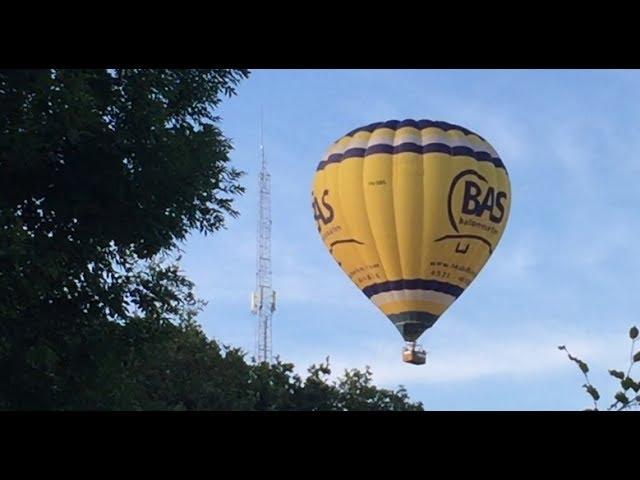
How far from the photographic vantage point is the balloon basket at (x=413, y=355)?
3912 cm

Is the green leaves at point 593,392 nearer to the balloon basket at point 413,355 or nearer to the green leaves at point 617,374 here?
the green leaves at point 617,374

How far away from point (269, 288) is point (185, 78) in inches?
1938

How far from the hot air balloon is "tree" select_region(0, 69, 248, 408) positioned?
60.0 ft

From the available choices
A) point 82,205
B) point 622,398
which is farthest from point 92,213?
point 622,398

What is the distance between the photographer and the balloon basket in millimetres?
39125

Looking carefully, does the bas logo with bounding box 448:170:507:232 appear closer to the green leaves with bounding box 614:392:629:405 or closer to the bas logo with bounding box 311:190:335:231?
the bas logo with bounding box 311:190:335:231

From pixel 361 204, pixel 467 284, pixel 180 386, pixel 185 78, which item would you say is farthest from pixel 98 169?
pixel 180 386

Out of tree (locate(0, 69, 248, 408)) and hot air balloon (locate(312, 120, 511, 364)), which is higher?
hot air balloon (locate(312, 120, 511, 364))

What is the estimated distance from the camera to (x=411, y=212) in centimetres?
3628

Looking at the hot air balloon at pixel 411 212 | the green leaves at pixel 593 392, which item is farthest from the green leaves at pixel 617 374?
the hot air balloon at pixel 411 212

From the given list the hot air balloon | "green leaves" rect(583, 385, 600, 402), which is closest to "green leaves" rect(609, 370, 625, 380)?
"green leaves" rect(583, 385, 600, 402)
